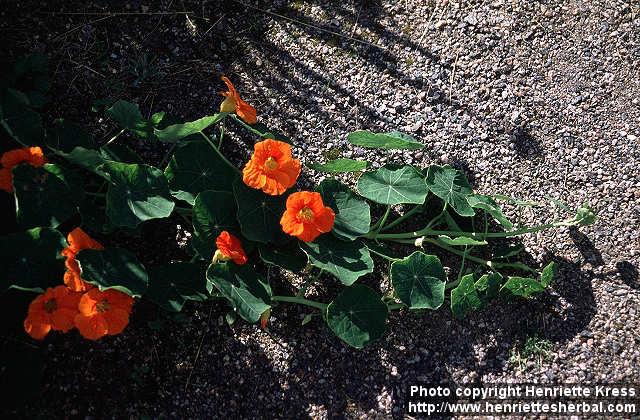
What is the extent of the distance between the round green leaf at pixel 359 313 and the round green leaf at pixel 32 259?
968 mm

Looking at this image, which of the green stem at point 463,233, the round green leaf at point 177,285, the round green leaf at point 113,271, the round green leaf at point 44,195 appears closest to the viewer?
the round green leaf at point 113,271

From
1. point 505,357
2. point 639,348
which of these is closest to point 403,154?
point 505,357

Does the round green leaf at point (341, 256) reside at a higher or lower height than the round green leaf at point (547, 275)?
lower

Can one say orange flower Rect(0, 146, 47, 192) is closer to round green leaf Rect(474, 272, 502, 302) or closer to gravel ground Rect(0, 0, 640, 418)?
gravel ground Rect(0, 0, 640, 418)

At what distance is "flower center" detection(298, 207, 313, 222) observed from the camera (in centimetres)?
222

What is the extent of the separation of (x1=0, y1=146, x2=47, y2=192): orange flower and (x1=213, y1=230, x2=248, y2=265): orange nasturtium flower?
68 cm

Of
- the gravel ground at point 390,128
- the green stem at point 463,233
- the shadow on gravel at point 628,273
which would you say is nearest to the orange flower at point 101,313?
the gravel ground at point 390,128

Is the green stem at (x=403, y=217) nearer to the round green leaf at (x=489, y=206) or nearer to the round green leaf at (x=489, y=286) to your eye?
the round green leaf at (x=489, y=206)

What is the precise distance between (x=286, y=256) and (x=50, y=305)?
832mm

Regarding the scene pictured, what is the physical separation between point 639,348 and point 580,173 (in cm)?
77

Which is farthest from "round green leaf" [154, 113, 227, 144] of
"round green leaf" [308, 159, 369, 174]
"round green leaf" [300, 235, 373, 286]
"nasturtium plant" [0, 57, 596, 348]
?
"round green leaf" [300, 235, 373, 286]

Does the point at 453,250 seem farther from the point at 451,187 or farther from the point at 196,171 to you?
the point at 196,171

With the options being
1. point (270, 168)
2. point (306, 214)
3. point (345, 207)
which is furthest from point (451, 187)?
point (270, 168)

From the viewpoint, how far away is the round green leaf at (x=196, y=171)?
92.9 inches
